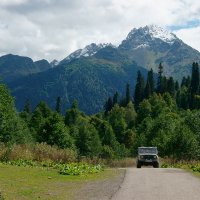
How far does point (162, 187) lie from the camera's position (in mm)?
21312

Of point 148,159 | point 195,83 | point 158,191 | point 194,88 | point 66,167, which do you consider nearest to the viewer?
point 158,191

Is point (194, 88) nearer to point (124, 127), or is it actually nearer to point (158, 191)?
point (124, 127)

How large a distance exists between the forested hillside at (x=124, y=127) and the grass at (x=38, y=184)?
1406 centimetres

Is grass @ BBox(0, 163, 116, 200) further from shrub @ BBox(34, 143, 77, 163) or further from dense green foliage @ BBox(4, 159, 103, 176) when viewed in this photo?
shrub @ BBox(34, 143, 77, 163)

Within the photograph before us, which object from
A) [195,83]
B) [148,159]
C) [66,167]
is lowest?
[148,159]

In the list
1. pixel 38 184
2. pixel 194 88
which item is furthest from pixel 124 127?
pixel 38 184

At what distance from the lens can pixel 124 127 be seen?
165875 millimetres

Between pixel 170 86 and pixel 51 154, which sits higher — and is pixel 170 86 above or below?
above

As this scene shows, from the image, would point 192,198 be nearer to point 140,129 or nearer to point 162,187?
point 162,187

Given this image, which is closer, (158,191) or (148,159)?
(158,191)

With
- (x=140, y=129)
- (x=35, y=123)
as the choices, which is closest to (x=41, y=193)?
(x=35, y=123)

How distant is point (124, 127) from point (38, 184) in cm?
14505

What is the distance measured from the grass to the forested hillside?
14057 millimetres

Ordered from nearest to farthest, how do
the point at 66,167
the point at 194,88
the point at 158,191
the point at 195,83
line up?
the point at 158,191 < the point at 66,167 < the point at 194,88 < the point at 195,83
